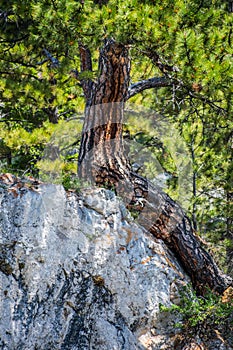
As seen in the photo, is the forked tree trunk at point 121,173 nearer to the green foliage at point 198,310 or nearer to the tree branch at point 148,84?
the tree branch at point 148,84

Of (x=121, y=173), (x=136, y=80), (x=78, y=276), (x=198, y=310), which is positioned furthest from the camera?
(x=136, y=80)

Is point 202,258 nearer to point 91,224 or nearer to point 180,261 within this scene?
point 180,261

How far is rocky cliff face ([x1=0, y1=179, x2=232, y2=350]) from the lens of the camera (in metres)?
3.41

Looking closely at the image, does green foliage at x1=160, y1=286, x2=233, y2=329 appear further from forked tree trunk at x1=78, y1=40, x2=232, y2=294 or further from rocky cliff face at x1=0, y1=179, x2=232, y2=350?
forked tree trunk at x1=78, y1=40, x2=232, y2=294

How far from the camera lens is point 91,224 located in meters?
3.96

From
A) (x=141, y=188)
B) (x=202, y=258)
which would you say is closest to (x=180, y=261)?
(x=202, y=258)

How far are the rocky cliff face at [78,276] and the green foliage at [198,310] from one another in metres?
0.10

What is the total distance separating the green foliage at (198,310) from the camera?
388 cm

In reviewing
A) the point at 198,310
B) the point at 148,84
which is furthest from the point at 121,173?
the point at 198,310

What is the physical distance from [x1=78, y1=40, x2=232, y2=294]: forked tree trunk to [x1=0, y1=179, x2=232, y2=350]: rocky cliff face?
406 mm

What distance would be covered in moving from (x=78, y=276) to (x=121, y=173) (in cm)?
137

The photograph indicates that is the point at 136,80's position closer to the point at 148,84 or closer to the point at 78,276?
the point at 148,84

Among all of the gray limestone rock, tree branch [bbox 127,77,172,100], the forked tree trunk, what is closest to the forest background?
tree branch [bbox 127,77,172,100]

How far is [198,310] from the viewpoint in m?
3.90
